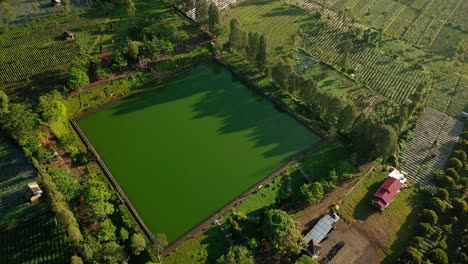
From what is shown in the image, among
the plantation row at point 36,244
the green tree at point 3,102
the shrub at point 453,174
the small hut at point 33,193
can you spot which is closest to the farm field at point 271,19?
the shrub at point 453,174

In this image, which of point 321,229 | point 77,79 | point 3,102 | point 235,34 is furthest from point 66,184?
point 235,34

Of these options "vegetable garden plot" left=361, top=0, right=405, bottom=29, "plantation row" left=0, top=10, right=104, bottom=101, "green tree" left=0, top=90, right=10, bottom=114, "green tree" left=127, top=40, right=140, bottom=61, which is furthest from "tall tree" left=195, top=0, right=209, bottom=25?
"green tree" left=0, top=90, right=10, bottom=114

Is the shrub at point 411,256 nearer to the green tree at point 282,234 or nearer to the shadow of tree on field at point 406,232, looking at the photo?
Result: the shadow of tree on field at point 406,232

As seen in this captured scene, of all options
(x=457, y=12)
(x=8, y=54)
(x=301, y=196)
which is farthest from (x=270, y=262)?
(x=457, y=12)

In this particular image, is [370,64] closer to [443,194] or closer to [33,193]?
[443,194]

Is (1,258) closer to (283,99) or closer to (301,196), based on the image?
(301,196)
